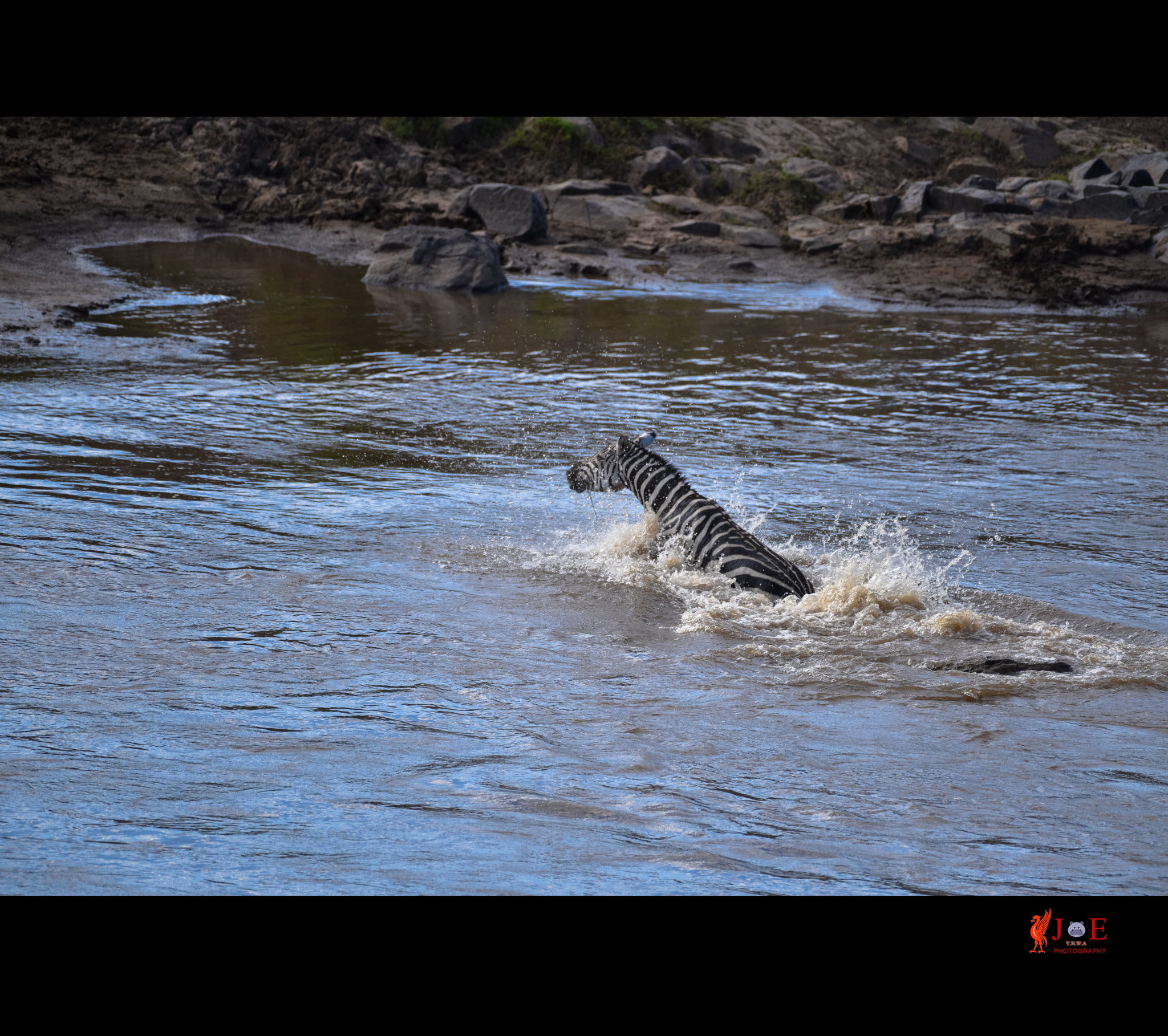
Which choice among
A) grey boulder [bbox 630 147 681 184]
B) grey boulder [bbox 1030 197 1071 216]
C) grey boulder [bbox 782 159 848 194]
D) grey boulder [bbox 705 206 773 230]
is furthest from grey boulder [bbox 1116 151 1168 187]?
grey boulder [bbox 630 147 681 184]

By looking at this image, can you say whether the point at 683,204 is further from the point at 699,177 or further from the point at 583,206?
the point at 699,177

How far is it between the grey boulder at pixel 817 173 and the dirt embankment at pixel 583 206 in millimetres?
73

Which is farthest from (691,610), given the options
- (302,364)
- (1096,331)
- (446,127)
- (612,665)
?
(446,127)

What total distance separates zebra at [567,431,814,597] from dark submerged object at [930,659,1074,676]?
4.11 ft

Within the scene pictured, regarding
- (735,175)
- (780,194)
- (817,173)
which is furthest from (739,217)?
(817,173)

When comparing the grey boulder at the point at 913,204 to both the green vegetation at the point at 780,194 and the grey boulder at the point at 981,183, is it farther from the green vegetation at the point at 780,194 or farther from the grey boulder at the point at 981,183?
the grey boulder at the point at 981,183

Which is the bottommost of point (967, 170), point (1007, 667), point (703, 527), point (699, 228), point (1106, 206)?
point (1007, 667)

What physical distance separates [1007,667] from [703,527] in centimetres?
228

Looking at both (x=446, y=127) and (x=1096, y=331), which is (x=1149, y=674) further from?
(x=446, y=127)

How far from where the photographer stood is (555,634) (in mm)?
6629

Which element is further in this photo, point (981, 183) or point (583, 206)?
point (981, 183)

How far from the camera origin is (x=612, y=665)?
6.13 meters

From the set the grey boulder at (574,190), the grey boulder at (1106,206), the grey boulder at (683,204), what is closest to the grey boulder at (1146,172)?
the grey boulder at (1106,206)
